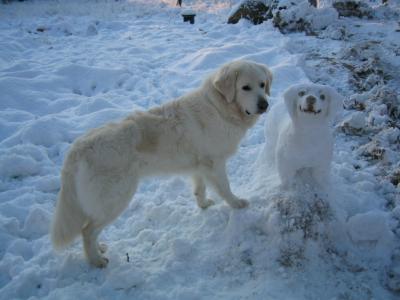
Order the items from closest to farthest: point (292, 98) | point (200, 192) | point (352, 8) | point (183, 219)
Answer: point (292, 98)
point (183, 219)
point (200, 192)
point (352, 8)

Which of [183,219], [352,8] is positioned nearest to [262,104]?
[183,219]

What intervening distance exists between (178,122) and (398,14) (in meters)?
10.8

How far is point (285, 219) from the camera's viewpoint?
3.31m

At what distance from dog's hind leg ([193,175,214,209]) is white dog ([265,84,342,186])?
0.83 meters

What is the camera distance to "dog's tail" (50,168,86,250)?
9.83 ft

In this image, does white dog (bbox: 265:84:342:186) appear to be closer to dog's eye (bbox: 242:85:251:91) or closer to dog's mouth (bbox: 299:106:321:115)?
dog's mouth (bbox: 299:106:321:115)

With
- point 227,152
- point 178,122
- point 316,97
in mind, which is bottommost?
point 227,152

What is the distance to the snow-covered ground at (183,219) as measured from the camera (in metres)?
2.96

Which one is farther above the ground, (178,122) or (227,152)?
(178,122)

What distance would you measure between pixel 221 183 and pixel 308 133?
962 mm

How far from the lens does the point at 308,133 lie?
326 centimetres

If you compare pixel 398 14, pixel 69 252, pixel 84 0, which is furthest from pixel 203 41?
pixel 84 0

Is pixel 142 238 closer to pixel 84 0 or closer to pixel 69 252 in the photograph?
pixel 69 252

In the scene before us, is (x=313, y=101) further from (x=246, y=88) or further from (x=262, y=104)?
(x=246, y=88)
